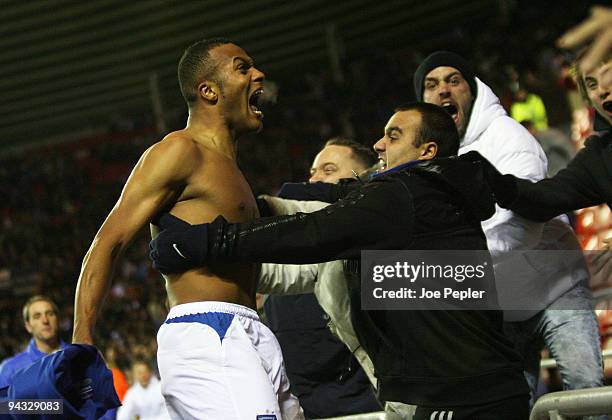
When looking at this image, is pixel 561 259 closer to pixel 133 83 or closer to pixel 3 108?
pixel 133 83

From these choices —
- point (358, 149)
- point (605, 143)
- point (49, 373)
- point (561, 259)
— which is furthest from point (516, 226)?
point (49, 373)

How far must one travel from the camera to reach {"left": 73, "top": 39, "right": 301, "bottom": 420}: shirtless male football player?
94.3 inches

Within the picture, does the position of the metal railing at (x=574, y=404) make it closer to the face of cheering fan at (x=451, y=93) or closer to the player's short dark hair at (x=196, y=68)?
the player's short dark hair at (x=196, y=68)

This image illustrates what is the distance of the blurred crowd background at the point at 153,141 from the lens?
10523 millimetres

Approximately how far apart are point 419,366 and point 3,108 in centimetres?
1253

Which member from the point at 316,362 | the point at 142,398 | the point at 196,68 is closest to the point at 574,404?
the point at 196,68

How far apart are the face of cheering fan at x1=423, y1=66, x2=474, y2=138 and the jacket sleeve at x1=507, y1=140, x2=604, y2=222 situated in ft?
1.95

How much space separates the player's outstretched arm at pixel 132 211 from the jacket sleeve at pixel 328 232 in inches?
9.8

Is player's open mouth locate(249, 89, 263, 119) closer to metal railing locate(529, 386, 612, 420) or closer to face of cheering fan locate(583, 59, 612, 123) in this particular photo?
face of cheering fan locate(583, 59, 612, 123)

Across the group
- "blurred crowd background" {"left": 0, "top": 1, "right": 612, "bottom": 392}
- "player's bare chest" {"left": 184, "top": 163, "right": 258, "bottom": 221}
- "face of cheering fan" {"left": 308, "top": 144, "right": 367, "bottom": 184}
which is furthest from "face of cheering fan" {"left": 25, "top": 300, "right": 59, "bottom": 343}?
"blurred crowd background" {"left": 0, "top": 1, "right": 612, "bottom": 392}

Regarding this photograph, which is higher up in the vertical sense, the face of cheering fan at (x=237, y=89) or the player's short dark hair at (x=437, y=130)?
the face of cheering fan at (x=237, y=89)

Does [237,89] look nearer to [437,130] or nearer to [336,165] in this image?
[437,130]

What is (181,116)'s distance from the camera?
13461 mm

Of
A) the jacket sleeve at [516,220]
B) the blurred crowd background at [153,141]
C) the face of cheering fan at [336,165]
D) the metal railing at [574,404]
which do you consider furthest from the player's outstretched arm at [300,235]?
the blurred crowd background at [153,141]
